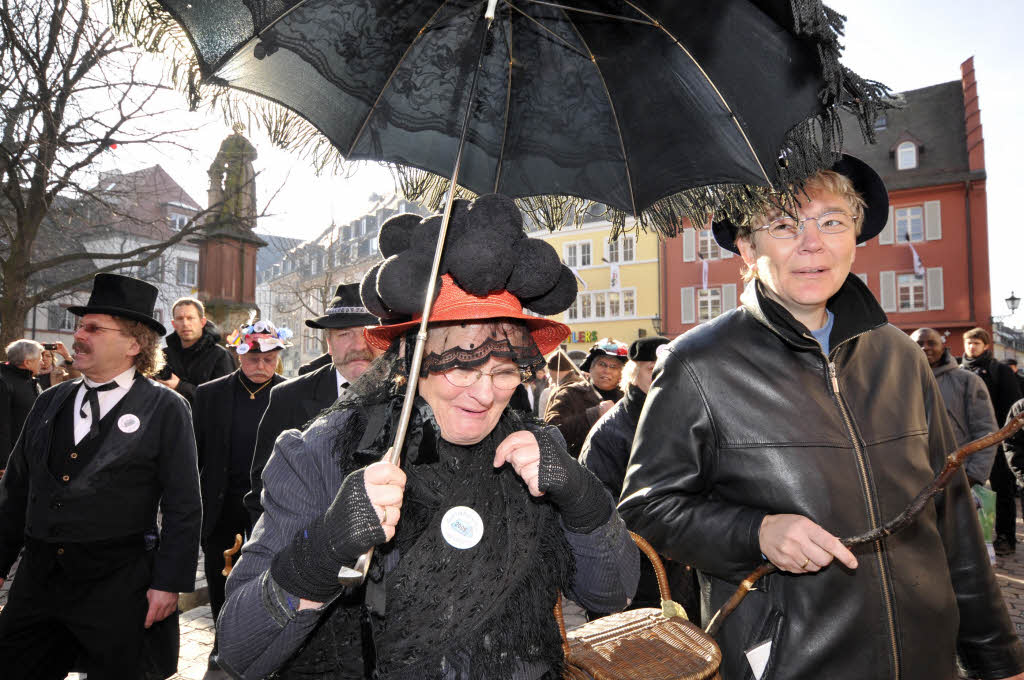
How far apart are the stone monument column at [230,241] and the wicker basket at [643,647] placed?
9.18 metres

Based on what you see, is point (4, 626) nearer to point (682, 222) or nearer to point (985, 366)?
point (682, 222)

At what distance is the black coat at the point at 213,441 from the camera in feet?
16.1

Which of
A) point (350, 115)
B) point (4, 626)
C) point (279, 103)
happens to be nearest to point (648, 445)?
point (350, 115)

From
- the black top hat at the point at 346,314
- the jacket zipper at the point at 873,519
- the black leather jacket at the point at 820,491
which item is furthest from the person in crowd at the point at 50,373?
the jacket zipper at the point at 873,519

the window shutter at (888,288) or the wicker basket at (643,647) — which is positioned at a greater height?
the window shutter at (888,288)

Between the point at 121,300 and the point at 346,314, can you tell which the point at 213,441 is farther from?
the point at 121,300

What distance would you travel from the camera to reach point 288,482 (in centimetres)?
167

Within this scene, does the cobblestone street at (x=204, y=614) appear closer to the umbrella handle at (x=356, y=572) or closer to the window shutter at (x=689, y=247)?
the umbrella handle at (x=356, y=572)

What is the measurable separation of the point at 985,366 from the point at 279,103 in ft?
30.2

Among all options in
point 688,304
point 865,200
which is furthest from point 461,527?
point 688,304

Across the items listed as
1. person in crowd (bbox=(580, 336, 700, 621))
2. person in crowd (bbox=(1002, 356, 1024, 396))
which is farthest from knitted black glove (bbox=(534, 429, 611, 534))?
person in crowd (bbox=(1002, 356, 1024, 396))

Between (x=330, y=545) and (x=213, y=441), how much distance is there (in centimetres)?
415

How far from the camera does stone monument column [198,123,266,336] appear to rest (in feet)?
33.3

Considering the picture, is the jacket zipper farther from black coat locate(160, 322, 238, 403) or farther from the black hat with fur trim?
black coat locate(160, 322, 238, 403)
